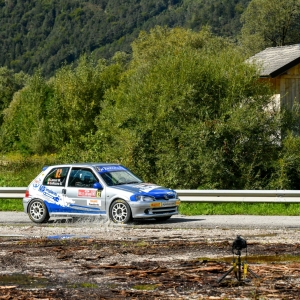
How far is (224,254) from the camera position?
1120 cm

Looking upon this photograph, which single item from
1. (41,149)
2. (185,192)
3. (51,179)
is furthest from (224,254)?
(41,149)

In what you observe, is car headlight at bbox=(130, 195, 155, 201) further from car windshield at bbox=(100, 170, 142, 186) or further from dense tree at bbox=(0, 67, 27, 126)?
dense tree at bbox=(0, 67, 27, 126)

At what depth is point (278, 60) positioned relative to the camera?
3131 centimetres

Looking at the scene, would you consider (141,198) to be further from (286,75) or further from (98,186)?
(286,75)

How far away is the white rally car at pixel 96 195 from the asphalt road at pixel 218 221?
0.36 meters

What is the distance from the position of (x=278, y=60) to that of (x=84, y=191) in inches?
644

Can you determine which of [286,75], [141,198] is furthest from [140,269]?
[286,75]

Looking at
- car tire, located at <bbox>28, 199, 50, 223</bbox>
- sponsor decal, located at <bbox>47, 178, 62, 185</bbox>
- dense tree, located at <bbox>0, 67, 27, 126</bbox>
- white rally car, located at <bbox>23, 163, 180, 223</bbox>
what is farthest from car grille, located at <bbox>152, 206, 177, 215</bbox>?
dense tree, located at <bbox>0, 67, 27, 126</bbox>

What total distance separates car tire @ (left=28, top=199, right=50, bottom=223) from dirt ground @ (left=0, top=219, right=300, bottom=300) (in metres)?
2.55

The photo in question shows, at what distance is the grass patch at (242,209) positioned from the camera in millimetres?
19250

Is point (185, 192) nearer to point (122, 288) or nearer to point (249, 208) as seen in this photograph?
point (249, 208)

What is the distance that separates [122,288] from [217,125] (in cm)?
1683

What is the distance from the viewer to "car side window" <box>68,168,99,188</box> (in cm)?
1753

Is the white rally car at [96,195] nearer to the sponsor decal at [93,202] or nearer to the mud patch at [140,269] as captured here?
the sponsor decal at [93,202]
